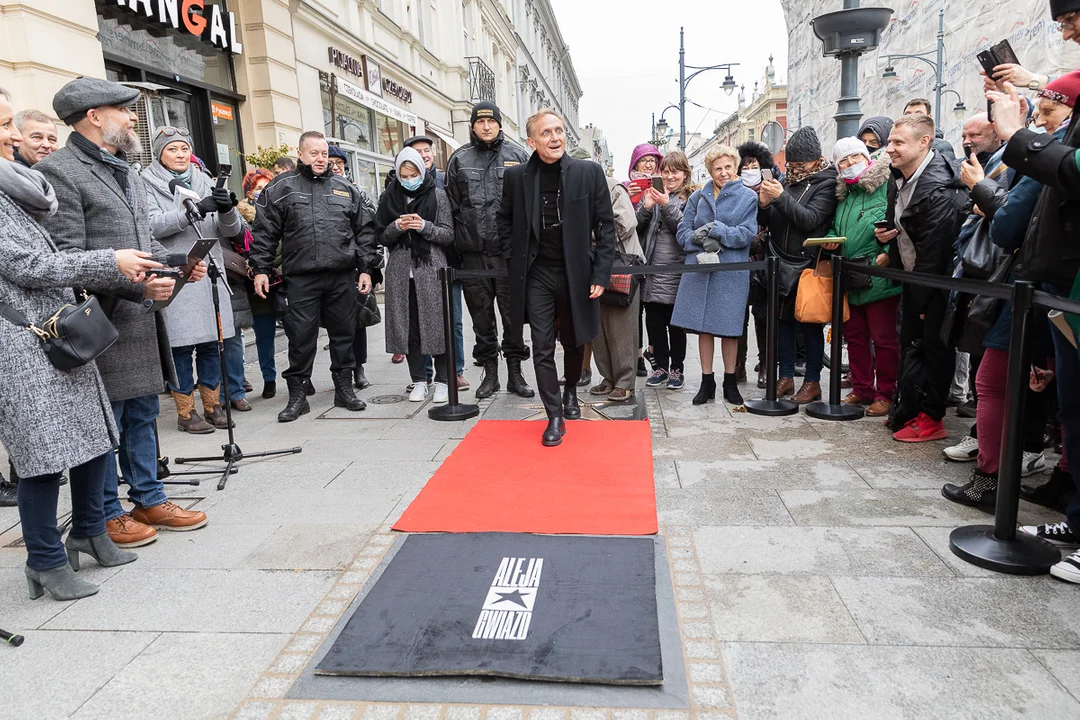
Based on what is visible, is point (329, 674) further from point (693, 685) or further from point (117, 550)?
point (117, 550)

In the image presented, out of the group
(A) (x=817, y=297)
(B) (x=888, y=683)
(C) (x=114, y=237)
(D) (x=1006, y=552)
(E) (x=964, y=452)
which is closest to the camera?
(B) (x=888, y=683)

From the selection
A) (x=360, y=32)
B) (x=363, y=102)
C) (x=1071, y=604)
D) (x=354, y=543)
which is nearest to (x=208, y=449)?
(x=354, y=543)

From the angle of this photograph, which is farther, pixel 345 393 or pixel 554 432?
pixel 345 393

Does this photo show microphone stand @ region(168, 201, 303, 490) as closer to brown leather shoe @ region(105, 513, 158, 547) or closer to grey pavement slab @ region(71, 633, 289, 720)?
brown leather shoe @ region(105, 513, 158, 547)

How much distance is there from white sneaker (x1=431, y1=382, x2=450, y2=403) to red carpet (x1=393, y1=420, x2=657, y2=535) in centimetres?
92

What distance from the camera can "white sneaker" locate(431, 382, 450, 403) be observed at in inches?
240

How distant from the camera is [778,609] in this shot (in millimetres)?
2699

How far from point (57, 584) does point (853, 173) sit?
5068 mm

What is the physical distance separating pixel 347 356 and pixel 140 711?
3945 mm

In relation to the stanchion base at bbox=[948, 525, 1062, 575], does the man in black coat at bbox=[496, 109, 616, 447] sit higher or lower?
higher

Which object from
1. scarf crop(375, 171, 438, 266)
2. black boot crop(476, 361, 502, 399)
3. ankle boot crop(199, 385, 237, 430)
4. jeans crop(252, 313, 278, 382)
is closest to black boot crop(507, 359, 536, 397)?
black boot crop(476, 361, 502, 399)

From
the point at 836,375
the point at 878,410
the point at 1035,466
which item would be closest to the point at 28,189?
the point at 836,375

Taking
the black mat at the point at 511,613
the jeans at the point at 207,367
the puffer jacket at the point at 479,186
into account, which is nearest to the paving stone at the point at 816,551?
the black mat at the point at 511,613

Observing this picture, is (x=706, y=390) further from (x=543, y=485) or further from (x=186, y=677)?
(x=186, y=677)
